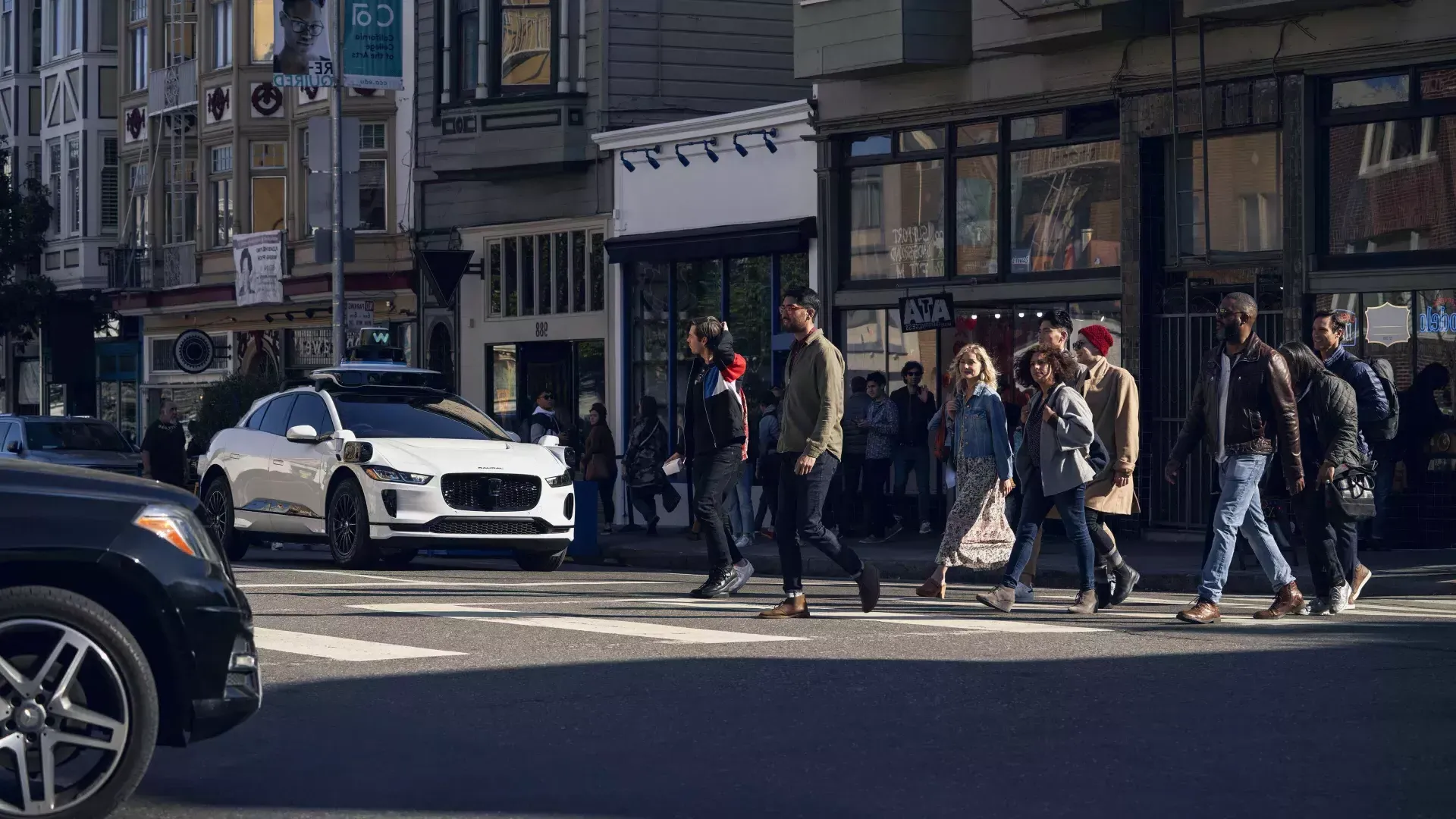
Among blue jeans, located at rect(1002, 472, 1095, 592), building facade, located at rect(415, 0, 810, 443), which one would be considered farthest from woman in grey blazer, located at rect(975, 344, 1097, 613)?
building facade, located at rect(415, 0, 810, 443)

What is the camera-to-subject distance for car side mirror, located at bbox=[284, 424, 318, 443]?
18.2 meters

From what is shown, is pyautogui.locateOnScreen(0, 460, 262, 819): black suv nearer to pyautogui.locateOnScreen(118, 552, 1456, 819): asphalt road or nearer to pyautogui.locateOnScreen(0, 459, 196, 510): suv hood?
pyautogui.locateOnScreen(0, 459, 196, 510): suv hood

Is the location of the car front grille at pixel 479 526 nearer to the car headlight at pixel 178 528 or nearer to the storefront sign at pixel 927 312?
the storefront sign at pixel 927 312

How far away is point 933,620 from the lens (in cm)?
1264

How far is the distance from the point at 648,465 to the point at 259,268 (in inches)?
645

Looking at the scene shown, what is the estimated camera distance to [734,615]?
508 inches

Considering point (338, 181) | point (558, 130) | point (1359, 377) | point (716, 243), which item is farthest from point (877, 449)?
point (338, 181)

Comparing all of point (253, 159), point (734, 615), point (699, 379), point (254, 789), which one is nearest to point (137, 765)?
point (254, 789)

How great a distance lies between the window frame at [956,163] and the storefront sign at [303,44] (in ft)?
30.3

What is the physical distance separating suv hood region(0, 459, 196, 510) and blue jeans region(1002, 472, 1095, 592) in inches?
291

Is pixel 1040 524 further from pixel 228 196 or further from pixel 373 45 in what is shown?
pixel 228 196

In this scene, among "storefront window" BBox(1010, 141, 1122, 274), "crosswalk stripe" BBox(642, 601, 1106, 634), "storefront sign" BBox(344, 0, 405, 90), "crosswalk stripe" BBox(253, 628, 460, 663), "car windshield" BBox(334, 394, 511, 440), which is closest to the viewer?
"crosswalk stripe" BBox(253, 628, 460, 663)

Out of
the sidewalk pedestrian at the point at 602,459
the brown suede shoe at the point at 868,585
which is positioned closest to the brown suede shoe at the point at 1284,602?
the brown suede shoe at the point at 868,585

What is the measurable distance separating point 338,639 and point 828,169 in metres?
14.3
